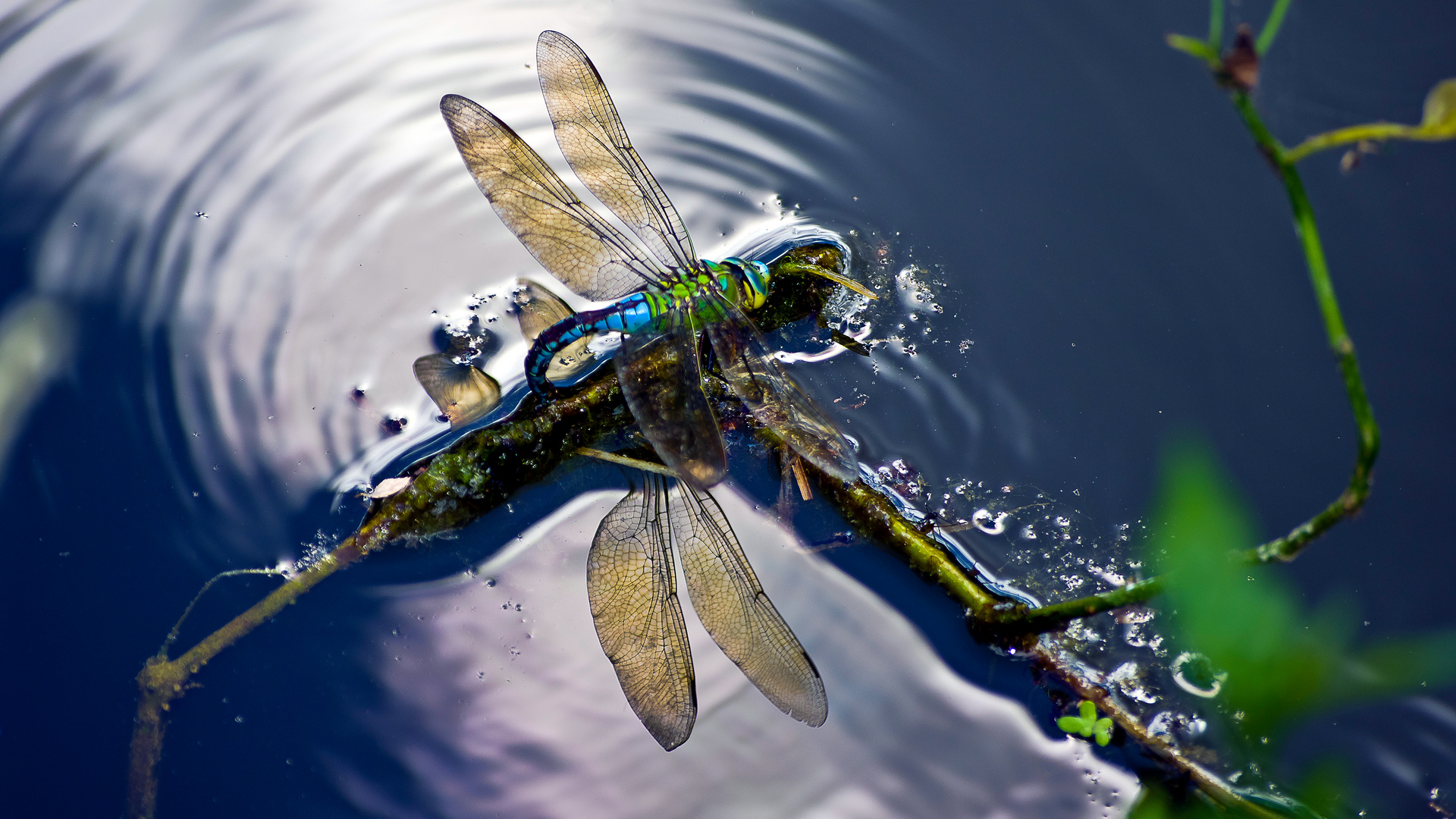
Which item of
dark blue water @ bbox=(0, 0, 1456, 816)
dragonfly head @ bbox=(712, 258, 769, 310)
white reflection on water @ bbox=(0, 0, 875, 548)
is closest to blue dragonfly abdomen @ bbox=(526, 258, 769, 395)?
dragonfly head @ bbox=(712, 258, 769, 310)

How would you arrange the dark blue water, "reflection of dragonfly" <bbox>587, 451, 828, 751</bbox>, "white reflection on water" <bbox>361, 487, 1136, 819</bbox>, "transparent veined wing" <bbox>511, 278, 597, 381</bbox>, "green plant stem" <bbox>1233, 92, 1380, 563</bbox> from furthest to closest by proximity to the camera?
"transparent veined wing" <bbox>511, 278, 597, 381</bbox> < the dark blue water < "white reflection on water" <bbox>361, 487, 1136, 819</bbox> < "reflection of dragonfly" <bbox>587, 451, 828, 751</bbox> < "green plant stem" <bbox>1233, 92, 1380, 563</bbox>

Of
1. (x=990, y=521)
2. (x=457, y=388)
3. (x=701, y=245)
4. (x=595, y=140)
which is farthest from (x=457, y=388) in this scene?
(x=990, y=521)

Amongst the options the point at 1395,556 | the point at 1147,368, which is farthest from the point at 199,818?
the point at 1395,556

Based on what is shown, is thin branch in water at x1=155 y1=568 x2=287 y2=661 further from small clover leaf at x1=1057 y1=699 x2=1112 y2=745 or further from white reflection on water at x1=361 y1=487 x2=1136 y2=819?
small clover leaf at x1=1057 y1=699 x2=1112 y2=745

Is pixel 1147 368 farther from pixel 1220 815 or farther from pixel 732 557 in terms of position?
pixel 732 557

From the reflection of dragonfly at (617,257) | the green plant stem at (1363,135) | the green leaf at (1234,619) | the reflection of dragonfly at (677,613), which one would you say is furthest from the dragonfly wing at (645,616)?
the green plant stem at (1363,135)
